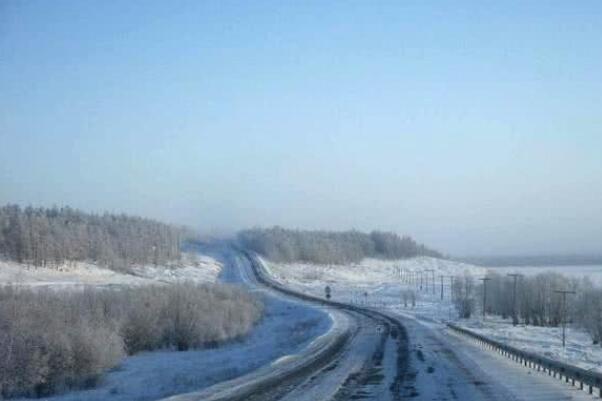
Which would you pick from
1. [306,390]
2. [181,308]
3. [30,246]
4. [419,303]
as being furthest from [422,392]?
[30,246]

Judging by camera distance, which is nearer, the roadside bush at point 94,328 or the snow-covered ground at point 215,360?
the snow-covered ground at point 215,360

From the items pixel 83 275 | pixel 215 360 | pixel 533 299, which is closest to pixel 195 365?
pixel 215 360

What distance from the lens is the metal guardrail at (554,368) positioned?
88.0 ft

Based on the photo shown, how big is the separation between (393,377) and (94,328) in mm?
21998

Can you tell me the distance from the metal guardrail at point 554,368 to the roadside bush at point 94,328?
20467 mm

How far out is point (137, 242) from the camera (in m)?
198

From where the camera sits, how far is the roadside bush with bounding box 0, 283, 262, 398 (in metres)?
37.4

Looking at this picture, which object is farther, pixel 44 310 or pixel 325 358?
pixel 44 310

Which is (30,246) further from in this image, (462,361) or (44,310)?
(462,361)

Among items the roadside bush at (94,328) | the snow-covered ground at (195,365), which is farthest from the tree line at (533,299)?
the roadside bush at (94,328)

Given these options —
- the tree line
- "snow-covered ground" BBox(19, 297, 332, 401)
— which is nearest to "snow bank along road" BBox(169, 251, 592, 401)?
"snow-covered ground" BBox(19, 297, 332, 401)

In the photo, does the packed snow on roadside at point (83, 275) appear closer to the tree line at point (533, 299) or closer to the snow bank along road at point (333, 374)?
the tree line at point (533, 299)

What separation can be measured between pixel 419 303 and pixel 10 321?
103 metres

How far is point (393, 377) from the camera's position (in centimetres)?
3228
